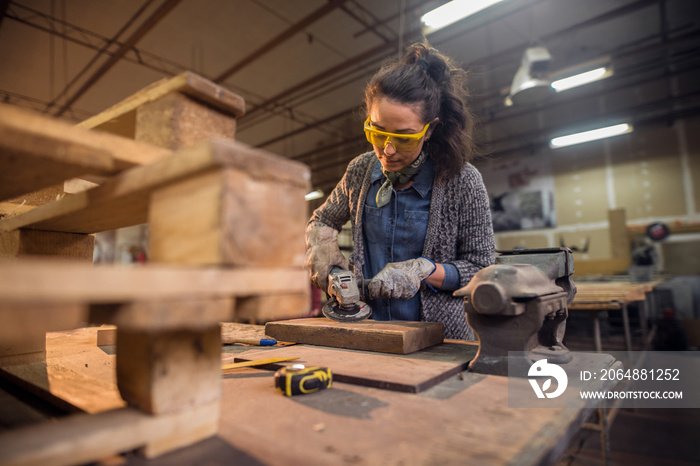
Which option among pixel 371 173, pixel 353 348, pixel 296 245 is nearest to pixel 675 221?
pixel 371 173

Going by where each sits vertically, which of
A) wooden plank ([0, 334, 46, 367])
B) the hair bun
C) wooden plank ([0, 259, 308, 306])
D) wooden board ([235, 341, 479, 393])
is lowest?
wooden board ([235, 341, 479, 393])

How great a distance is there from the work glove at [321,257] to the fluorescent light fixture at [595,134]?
8.45 meters

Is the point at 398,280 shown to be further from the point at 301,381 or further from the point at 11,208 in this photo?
the point at 11,208

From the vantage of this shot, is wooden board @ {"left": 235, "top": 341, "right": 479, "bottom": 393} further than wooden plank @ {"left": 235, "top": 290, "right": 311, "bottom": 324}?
Yes

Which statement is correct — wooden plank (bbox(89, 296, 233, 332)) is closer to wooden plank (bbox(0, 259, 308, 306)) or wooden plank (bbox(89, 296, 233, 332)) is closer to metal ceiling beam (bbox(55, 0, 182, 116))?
wooden plank (bbox(0, 259, 308, 306))

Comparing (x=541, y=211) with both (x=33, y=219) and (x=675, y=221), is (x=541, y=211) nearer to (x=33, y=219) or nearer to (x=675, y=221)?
(x=675, y=221)

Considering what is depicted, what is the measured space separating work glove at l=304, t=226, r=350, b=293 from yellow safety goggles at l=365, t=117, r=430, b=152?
54 cm

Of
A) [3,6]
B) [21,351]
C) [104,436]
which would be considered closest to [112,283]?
[104,436]

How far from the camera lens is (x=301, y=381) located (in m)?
0.89

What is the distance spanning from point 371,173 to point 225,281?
60.5 inches

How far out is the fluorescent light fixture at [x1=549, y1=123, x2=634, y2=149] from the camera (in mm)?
8109

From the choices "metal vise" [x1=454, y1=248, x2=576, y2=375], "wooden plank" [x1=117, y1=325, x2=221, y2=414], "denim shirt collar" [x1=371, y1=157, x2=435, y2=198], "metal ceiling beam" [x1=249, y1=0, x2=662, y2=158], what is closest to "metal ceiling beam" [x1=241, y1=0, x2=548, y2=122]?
"metal ceiling beam" [x1=249, y1=0, x2=662, y2=158]

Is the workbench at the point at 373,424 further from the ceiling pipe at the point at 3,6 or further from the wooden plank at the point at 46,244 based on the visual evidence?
the ceiling pipe at the point at 3,6
